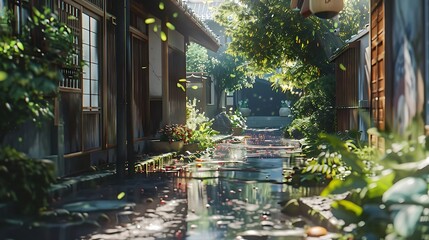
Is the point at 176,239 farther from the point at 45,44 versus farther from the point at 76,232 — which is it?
the point at 45,44

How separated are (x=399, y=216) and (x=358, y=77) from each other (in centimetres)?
1018

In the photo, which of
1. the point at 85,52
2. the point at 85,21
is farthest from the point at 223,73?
the point at 85,52

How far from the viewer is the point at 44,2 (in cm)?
1007

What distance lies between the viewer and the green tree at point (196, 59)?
43.9m

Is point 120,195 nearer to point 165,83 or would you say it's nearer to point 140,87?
point 140,87

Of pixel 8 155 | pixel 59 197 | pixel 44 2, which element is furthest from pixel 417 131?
pixel 44 2

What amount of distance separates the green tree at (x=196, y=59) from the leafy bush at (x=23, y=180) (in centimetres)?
3646

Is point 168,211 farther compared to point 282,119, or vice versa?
point 282,119

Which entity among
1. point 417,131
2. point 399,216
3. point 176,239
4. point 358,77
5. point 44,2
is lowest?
point 176,239

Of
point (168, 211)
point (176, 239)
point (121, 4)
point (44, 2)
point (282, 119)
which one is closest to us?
point (176, 239)

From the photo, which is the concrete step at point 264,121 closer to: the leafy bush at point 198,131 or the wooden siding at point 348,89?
the leafy bush at point 198,131

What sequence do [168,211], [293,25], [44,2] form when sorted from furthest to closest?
[293,25] < [44,2] < [168,211]

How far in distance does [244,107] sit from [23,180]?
47387mm

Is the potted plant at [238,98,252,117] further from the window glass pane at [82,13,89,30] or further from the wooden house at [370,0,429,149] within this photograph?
the wooden house at [370,0,429,149]
